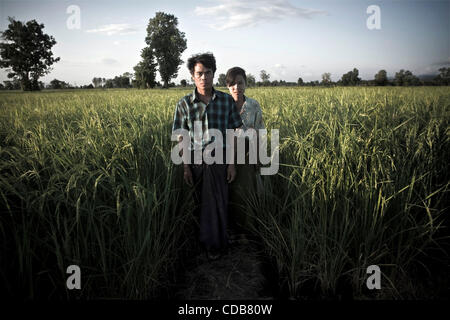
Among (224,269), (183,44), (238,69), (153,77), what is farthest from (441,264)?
(183,44)

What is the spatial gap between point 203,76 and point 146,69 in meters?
38.3

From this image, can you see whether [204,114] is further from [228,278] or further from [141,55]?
[141,55]

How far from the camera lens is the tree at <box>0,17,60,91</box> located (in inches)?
1183

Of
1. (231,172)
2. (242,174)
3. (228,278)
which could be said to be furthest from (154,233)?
(242,174)

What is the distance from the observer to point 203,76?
65.8 inches

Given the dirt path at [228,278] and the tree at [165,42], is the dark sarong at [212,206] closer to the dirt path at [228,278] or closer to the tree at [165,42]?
the dirt path at [228,278]

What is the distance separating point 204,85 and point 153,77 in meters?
39.6

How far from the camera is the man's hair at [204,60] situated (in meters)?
1.66

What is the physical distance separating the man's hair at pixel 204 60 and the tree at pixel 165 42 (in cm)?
3791

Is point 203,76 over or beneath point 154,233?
over

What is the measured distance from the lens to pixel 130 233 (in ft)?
4.17

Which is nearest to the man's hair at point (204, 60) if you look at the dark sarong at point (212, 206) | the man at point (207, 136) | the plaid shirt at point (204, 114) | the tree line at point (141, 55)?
the man at point (207, 136)

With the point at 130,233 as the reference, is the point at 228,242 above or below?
below
